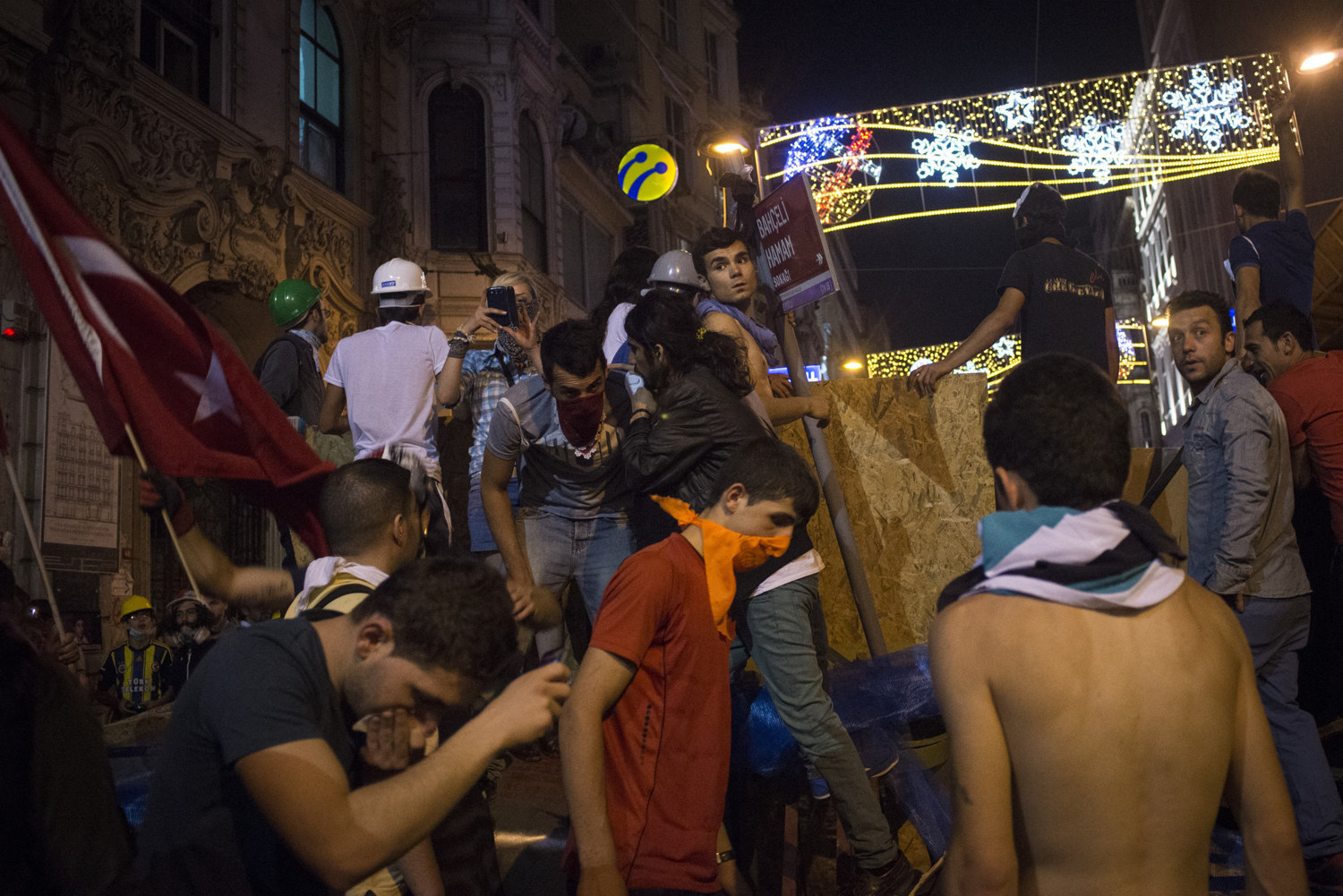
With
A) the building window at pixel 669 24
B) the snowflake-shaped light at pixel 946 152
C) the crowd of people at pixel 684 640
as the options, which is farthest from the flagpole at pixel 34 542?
the building window at pixel 669 24

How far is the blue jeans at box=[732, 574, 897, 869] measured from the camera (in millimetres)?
3795

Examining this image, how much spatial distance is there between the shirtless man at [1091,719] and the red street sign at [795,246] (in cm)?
384

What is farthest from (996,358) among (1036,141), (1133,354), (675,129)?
(675,129)

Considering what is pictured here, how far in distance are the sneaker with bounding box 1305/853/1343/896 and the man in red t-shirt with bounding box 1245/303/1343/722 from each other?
148cm

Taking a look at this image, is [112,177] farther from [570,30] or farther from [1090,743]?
[570,30]

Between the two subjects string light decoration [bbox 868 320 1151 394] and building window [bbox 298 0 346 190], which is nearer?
building window [bbox 298 0 346 190]

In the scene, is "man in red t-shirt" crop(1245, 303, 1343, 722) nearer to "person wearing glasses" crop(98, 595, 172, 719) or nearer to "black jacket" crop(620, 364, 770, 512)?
"black jacket" crop(620, 364, 770, 512)

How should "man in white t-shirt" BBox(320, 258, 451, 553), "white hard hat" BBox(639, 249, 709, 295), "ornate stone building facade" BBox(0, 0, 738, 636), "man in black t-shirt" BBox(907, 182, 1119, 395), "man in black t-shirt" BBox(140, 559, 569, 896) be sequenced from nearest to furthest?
"man in black t-shirt" BBox(140, 559, 569, 896) < "man in white t-shirt" BBox(320, 258, 451, 553) < "man in black t-shirt" BBox(907, 182, 1119, 395) < "white hard hat" BBox(639, 249, 709, 295) < "ornate stone building facade" BBox(0, 0, 738, 636)

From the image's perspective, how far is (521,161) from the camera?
67.6ft

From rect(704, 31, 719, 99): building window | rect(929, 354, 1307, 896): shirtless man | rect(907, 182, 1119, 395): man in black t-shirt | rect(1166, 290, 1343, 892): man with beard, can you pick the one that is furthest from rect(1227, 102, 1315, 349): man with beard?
rect(704, 31, 719, 99): building window

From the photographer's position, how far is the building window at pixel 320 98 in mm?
15594

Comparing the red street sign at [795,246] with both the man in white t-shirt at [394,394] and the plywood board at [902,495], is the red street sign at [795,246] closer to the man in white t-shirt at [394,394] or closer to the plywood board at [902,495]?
the plywood board at [902,495]

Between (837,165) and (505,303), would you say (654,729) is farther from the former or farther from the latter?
(837,165)

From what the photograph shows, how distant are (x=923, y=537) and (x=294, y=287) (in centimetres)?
403
